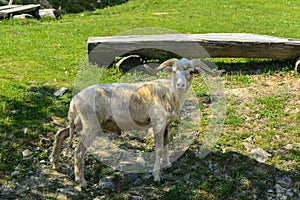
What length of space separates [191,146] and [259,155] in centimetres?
115

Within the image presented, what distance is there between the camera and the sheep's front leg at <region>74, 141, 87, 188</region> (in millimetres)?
6266

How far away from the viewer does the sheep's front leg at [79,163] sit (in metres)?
6.27

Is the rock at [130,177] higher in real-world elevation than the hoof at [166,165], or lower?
lower

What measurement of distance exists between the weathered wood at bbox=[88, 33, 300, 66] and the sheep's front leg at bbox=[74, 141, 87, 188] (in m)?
4.58

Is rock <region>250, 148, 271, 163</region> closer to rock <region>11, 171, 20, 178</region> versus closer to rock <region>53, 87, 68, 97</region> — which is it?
rock <region>11, 171, 20, 178</region>

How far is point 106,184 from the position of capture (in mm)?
6352

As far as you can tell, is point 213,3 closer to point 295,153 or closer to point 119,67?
point 119,67

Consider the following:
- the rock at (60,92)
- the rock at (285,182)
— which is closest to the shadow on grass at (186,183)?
the rock at (285,182)

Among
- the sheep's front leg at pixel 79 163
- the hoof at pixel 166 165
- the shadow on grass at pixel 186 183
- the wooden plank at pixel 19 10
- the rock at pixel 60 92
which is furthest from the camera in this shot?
the wooden plank at pixel 19 10

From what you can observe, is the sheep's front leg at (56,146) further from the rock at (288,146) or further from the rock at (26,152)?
the rock at (288,146)

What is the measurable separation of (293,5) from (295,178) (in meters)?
17.5

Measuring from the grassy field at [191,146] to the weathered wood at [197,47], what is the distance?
383mm

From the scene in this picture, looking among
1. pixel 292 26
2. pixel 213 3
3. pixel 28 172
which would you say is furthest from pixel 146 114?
pixel 213 3

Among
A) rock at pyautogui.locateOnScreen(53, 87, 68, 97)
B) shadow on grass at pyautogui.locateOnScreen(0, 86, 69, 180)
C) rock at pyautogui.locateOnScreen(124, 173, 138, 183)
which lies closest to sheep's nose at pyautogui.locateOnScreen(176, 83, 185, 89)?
rock at pyautogui.locateOnScreen(124, 173, 138, 183)
